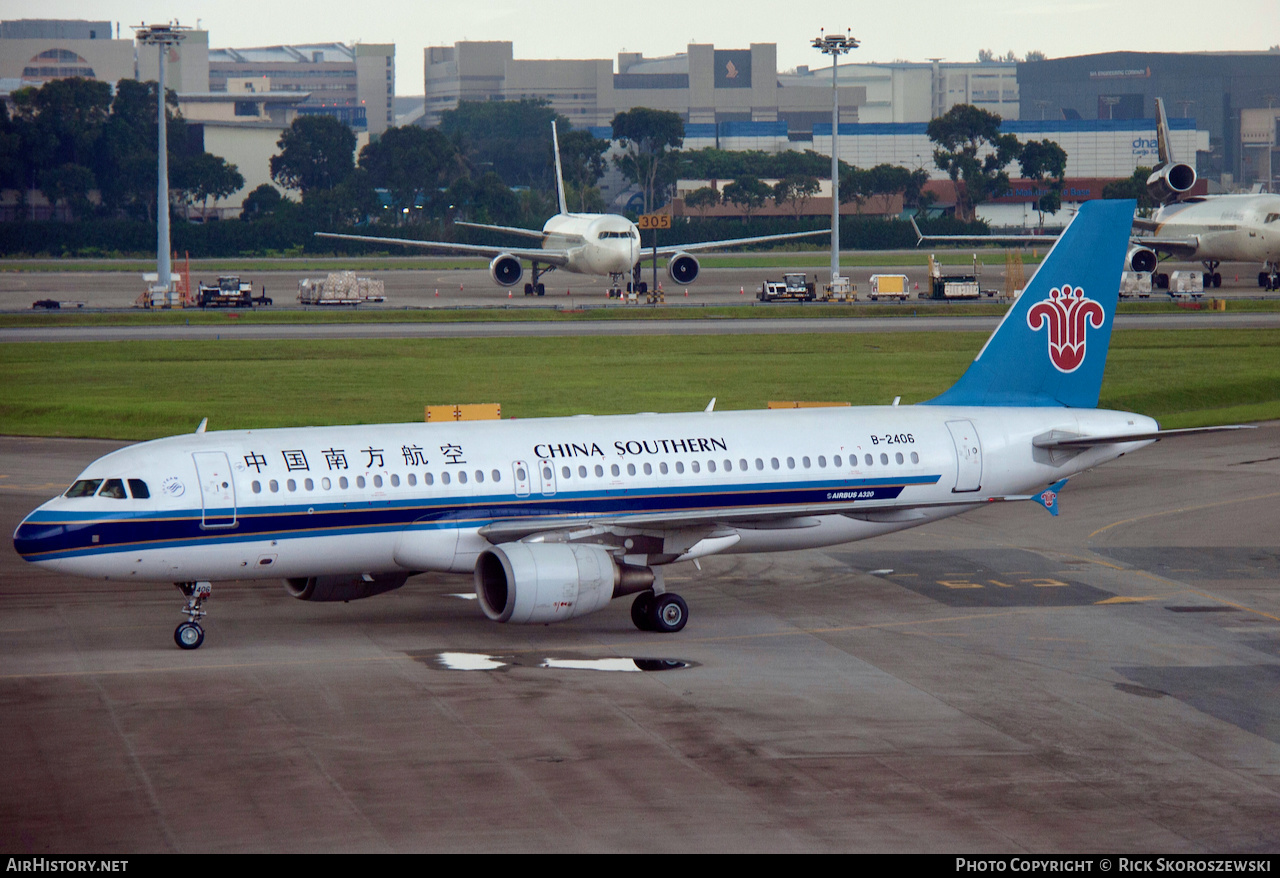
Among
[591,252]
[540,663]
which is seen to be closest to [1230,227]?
[591,252]

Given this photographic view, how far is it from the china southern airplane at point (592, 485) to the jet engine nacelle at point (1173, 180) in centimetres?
9738

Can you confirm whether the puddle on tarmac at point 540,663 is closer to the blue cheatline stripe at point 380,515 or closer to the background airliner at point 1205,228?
the blue cheatline stripe at point 380,515

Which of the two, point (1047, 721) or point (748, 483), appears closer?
point (1047, 721)

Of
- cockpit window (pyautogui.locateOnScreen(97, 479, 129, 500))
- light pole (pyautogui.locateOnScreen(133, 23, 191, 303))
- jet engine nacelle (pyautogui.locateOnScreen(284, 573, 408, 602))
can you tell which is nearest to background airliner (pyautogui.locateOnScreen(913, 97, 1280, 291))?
light pole (pyautogui.locateOnScreen(133, 23, 191, 303))

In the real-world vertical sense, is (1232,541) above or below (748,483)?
below

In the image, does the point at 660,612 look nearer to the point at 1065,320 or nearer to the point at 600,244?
the point at 1065,320

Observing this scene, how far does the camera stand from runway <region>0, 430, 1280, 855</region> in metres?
19.1

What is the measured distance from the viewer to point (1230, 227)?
388 feet

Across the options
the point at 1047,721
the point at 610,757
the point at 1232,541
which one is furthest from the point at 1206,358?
the point at 610,757

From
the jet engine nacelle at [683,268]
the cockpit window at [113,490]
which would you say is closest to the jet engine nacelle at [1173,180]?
the jet engine nacelle at [683,268]

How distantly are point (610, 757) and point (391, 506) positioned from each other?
8.85m

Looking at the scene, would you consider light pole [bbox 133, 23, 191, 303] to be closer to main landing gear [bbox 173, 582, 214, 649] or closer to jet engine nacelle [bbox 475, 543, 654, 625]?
main landing gear [bbox 173, 582, 214, 649]
